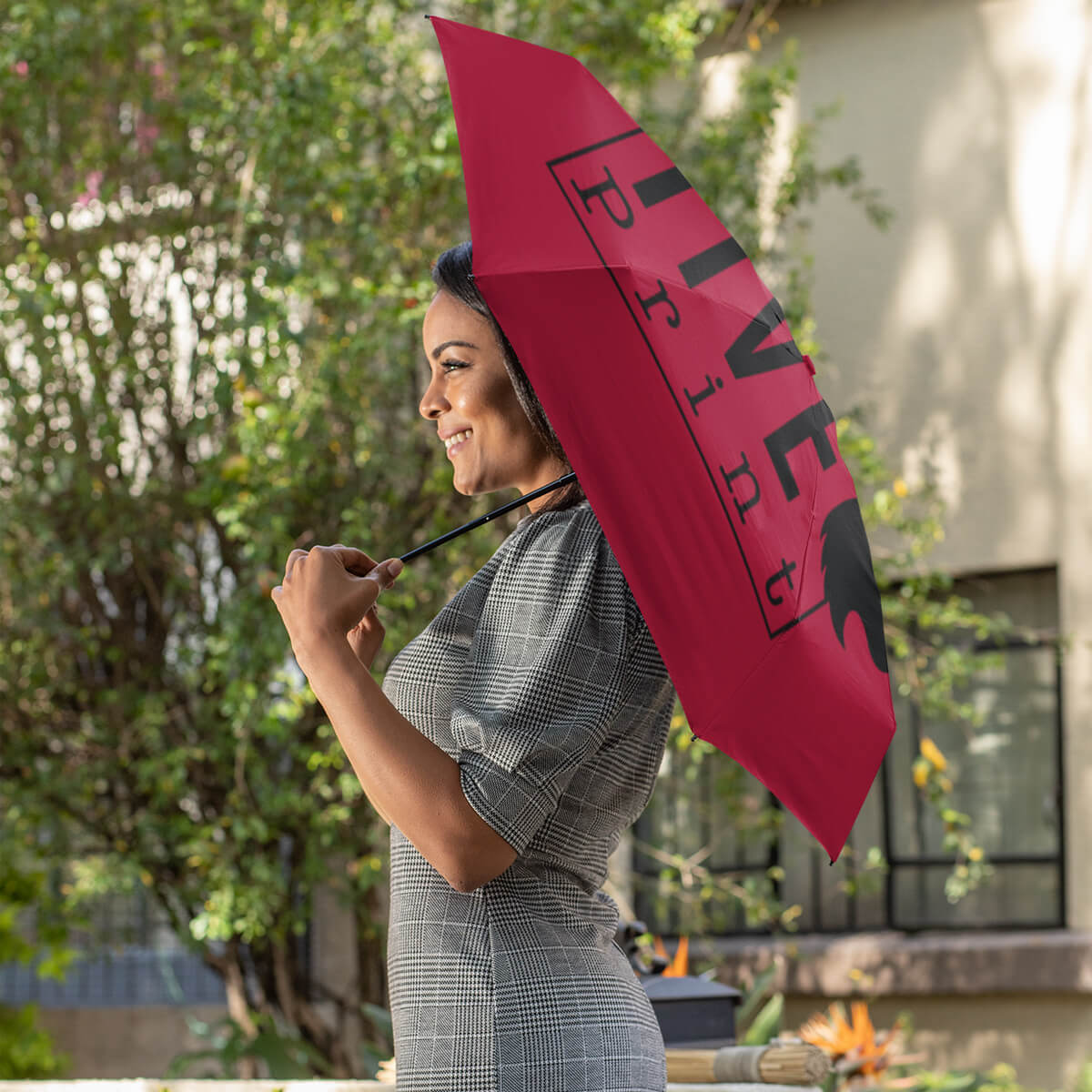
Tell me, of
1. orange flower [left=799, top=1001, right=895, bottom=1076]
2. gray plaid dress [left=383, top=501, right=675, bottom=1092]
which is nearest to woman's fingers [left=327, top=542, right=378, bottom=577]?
gray plaid dress [left=383, top=501, right=675, bottom=1092]

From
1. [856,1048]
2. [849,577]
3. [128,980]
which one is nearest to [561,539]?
[849,577]

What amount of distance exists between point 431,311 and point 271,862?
406 centimetres

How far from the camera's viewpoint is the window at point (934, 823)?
6129mm

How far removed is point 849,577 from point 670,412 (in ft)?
1.45

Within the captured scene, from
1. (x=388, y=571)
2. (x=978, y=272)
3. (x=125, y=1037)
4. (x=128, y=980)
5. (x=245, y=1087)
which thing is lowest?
(x=125, y=1037)

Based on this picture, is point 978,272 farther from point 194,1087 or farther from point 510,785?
point 510,785

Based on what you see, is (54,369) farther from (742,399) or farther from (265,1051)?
(742,399)

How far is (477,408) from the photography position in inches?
70.9

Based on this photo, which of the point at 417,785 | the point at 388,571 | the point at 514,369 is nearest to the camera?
the point at 417,785

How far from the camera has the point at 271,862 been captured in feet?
18.0

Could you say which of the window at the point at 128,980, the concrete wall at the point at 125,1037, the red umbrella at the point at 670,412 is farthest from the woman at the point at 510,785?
the concrete wall at the point at 125,1037

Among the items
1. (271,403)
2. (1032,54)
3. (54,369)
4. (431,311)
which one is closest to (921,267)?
(1032,54)

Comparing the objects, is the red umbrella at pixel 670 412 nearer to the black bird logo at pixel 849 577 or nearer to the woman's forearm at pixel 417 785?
the black bird logo at pixel 849 577

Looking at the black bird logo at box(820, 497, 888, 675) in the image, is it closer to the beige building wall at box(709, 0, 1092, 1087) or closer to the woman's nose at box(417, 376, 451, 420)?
the woman's nose at box(417, 376, 451, 420)
